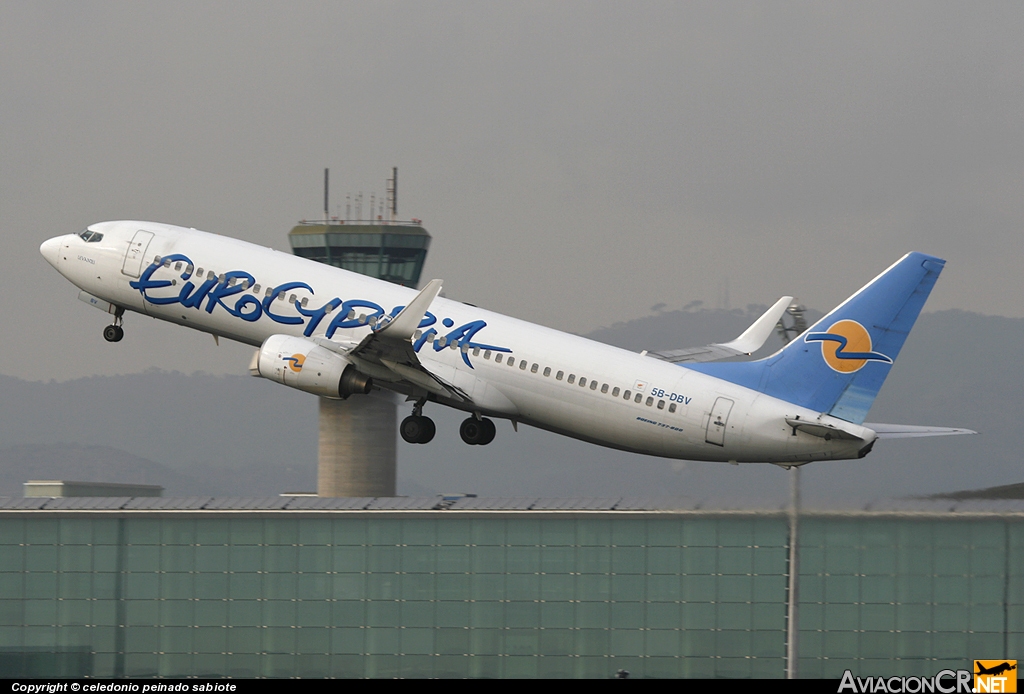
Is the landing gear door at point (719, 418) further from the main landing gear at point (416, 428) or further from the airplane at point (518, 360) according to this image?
the main landing gear at point (416, 428)

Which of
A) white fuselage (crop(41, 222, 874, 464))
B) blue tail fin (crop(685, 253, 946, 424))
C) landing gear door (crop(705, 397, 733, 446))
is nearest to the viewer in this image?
blue tail fin (crop(685, 253, 946, 424))

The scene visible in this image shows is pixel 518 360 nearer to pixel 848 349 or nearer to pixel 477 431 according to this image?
pixel 477 431

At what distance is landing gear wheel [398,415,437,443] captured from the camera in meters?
55.2

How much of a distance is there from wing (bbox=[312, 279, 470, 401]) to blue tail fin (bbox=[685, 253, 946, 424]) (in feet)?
37.5

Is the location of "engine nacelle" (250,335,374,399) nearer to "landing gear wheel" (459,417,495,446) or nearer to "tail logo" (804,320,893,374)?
"landing gear wheel" (459,417,495,446)

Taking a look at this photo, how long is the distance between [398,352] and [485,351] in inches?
121

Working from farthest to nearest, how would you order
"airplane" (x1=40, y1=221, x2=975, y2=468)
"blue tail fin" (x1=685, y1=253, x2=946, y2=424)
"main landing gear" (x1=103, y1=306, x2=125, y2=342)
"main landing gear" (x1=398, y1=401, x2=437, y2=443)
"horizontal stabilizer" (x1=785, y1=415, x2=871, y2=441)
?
"main landing gear" (x1=103, y1=306, x2=125, y2=342), "main landing gear" (x1=398, y1=401, x2=437, y2=443), "airplane" (x1=40, y1=221, x2=975, y2=468), "blue tail fin" (x1=685, y1=253, x2=946, y2=424), "horizontal stabilizer" (x1=785, y1=415, x2=871, y2=441)

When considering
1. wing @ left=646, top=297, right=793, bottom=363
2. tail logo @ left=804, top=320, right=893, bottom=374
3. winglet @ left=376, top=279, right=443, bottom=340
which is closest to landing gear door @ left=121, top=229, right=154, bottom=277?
winglet @ left=376, top=279, right=443, bottom=340

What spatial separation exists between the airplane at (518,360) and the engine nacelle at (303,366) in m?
0.05

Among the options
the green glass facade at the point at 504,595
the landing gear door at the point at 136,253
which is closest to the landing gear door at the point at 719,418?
the green glass facade at the point at 504,595

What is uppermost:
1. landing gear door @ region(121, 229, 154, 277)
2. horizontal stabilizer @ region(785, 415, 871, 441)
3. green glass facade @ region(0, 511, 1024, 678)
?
landing gear door @ region(121, 229, 154, 277)

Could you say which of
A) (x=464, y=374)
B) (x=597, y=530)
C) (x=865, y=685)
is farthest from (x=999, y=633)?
(x=464, y=374)

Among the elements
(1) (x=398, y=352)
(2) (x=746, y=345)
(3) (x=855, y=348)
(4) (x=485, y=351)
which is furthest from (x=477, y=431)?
(3) (x=855, y=348)

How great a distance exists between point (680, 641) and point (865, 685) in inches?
287
